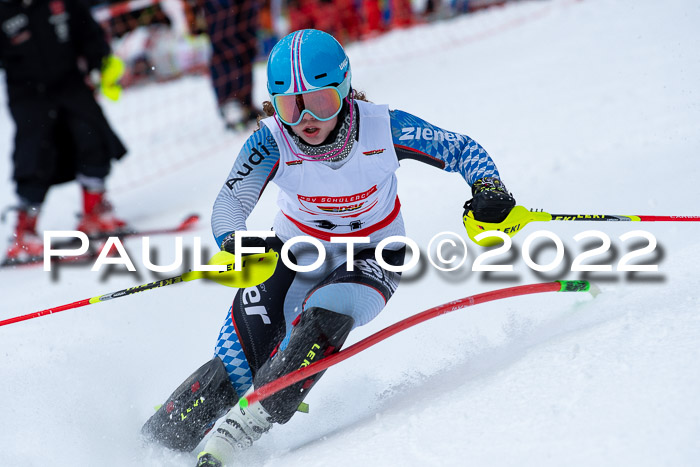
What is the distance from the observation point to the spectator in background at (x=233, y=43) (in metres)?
7.56

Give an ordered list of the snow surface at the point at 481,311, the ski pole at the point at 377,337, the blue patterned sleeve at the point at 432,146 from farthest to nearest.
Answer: the blue patterned sleeve at the point at 432,146 < the ski pole at the point at 377,337 < the snow surface at the point at 481,311

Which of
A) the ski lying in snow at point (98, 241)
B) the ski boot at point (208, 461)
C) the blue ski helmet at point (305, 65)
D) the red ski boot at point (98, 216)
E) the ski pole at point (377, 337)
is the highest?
the blue ski helmet at point (305, 65)

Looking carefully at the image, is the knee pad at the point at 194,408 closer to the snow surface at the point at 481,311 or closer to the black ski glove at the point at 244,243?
the snow surface at the point at 481,311

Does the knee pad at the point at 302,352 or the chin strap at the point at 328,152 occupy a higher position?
the chin strap at the point at 328,152

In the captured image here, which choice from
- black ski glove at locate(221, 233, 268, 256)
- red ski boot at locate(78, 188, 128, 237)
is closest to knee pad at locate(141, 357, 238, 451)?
black ski glove at locate(221, 233, 268, 256)

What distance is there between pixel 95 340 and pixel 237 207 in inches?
63.0

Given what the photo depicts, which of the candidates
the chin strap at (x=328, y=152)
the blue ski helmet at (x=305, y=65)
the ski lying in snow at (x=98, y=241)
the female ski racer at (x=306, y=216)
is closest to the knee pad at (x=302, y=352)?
the female ski racer at (x=306, y=216)

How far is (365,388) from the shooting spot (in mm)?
3262

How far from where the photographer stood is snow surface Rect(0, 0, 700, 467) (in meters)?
2.24

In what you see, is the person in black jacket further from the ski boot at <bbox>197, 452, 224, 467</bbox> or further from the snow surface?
the ski boot at <bbox>197, 452, 224, 467</bbox>

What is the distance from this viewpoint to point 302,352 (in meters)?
2.60

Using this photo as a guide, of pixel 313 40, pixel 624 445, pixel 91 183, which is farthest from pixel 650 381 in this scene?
pixel 91 183

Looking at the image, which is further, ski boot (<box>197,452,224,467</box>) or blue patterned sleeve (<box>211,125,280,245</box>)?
blue patterned sleeve (<box>211,125,280,245</box>)

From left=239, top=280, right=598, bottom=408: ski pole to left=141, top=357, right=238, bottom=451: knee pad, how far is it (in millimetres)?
169
